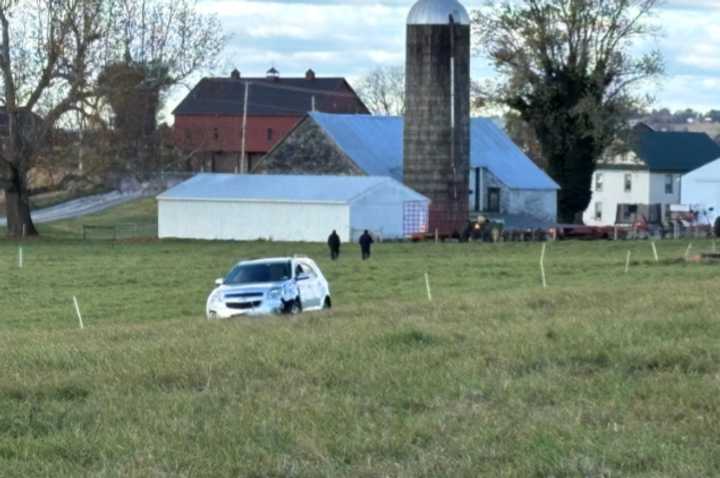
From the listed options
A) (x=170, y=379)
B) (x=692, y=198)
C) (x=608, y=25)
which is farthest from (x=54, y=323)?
(x=692, y=198)

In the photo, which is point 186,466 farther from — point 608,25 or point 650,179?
point 650,179

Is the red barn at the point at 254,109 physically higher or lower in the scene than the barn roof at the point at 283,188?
higher

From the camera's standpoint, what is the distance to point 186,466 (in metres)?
9.41

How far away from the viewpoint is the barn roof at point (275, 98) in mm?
118438

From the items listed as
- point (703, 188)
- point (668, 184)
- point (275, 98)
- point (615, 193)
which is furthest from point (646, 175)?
point (275, 98)

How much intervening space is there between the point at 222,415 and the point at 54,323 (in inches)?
691

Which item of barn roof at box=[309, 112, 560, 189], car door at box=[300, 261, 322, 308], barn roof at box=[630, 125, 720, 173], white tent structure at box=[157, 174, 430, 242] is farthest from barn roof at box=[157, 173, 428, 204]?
car door at box=[300, 261, 322, 308]

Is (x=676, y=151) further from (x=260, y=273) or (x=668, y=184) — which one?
(x=260, y=273)

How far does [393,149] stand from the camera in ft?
273

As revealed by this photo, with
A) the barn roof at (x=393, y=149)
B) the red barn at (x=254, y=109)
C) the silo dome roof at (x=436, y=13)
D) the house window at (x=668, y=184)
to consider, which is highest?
the silo dome roof at (x=436, y=13)

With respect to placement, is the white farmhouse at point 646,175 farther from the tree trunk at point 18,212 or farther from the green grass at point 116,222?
the tree trunk at point 18,212

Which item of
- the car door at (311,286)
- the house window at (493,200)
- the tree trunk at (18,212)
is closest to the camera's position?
the car door at (311,286)

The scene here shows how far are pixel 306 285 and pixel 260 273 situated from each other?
0.86m

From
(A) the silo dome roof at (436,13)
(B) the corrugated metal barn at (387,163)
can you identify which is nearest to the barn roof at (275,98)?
(B) the corrugated metal barn at (387,163)
